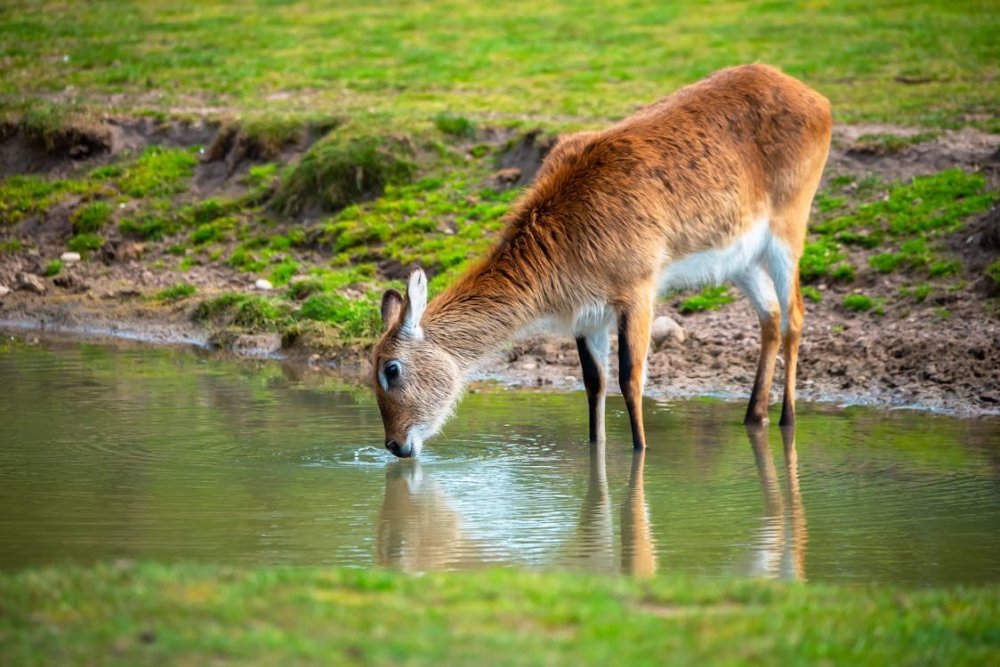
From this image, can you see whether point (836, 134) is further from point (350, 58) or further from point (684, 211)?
point (350, 58)

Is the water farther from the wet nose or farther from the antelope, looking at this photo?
the antelope

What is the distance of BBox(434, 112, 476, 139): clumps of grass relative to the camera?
Result: 17.2 metres

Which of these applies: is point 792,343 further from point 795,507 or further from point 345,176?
point 345,176

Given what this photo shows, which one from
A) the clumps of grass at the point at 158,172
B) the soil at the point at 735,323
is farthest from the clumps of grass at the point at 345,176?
the clumps of grass at the point at 158,172

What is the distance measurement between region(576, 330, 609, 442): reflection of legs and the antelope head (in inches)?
43.8

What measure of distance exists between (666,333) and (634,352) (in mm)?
3034

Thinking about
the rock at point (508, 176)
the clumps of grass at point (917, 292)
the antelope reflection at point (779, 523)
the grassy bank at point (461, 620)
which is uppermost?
the rock at point (508, 176)

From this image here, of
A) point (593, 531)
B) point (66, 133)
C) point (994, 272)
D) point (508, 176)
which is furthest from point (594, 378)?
point (66, 133)

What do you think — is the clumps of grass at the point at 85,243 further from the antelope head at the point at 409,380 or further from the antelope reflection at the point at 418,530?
the antelope reflection at the point at 418,530

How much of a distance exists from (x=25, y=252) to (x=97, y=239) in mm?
898

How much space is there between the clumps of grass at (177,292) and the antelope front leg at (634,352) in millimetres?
7023

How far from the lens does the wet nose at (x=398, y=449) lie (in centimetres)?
931

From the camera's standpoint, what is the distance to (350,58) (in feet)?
74.0

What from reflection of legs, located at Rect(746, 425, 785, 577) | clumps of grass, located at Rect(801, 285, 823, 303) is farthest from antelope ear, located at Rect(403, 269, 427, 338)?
clumps of grass, located at Rect(801, 285, 823, 303)
